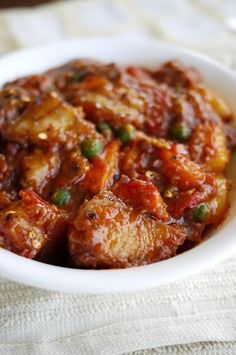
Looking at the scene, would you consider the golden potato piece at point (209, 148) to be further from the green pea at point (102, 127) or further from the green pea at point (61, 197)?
the green pea at point (61, 197)

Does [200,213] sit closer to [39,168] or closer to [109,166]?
[109,166]

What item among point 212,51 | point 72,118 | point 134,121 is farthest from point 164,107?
point 212,51

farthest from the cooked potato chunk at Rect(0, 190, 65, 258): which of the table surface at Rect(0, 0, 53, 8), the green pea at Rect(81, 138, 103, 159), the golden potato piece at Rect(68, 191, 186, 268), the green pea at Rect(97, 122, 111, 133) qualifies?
the table surface at Rect(0, 0, 53, 8)

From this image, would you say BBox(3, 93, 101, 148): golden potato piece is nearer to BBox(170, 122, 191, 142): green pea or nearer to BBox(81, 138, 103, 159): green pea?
BBox(81, 138, 103, 159): green pea

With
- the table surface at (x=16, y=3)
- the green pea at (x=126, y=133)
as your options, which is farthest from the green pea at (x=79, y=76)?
the table surface at (x=16, y=3)

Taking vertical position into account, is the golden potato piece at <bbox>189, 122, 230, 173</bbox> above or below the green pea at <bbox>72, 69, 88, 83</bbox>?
above

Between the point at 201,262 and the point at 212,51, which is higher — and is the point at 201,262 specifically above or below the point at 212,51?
above

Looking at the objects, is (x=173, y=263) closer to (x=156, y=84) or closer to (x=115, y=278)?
(x=115, y=278)
